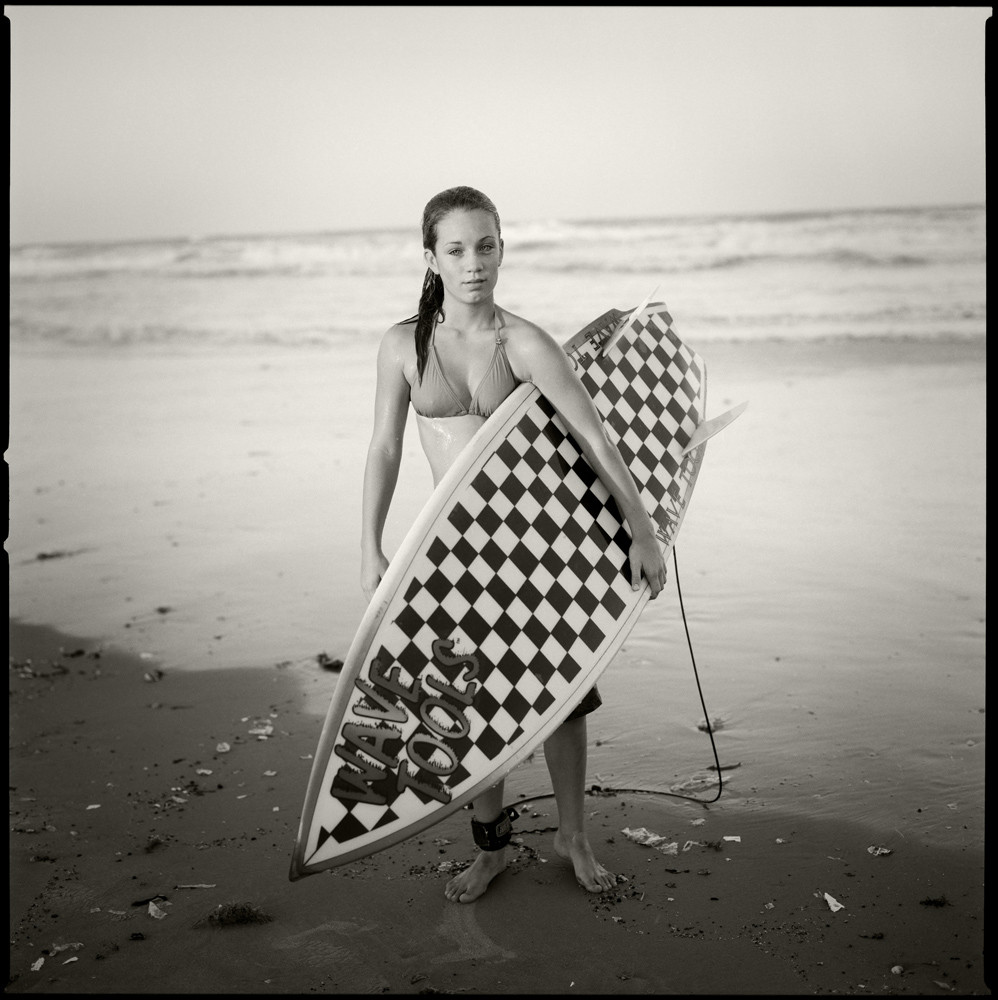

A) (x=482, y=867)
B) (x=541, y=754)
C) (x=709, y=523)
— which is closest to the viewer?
(x=482, y=867)

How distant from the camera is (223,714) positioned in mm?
3619

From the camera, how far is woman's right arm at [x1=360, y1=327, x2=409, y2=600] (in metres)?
2.69

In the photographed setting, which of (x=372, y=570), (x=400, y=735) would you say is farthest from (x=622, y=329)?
(x=400, y=735)

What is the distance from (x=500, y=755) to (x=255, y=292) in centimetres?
1447

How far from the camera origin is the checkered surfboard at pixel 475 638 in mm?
2402

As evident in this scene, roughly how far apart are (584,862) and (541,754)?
69 cm

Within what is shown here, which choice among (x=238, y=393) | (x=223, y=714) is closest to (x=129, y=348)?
(x=238, y=393)

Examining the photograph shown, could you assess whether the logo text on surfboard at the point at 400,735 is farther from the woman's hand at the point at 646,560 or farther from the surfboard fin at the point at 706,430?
the surfboard fin at the point at 706,430

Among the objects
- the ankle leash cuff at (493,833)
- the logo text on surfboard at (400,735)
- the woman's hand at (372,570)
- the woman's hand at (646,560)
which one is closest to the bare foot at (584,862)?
the ankle leash cuff at (493,833)

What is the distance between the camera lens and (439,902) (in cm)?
261

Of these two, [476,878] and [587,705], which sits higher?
[587,705]

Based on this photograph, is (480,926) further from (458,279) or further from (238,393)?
(238,393)

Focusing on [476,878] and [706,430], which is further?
[706,430]

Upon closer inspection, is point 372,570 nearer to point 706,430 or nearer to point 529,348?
point 529,348
